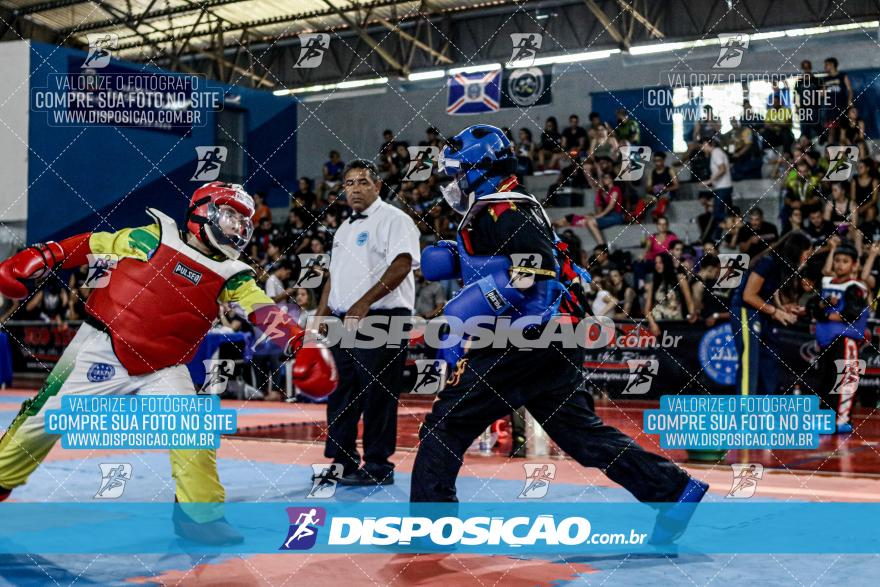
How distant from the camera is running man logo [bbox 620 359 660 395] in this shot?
11586mm

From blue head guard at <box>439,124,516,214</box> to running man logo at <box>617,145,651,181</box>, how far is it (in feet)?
25.7

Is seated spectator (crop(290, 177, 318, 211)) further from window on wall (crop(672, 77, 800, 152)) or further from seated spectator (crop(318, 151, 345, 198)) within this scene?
window on wall (crop(672, 77, 800, 152))

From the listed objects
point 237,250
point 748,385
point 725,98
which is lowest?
point 748,385

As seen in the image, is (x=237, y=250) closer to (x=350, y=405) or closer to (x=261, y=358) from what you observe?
(x=350, y=405)

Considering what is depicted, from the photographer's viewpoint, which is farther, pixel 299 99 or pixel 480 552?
pixel 299 99

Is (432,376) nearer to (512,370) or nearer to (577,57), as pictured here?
(512,370)

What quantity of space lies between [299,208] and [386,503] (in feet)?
41.2

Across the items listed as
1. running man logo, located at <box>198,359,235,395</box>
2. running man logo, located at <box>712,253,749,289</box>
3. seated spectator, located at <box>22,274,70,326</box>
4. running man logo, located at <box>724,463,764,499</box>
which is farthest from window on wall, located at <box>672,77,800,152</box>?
seated spectator, located at <box>22,274,70,326</box>

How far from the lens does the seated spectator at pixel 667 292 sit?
38.5 ft

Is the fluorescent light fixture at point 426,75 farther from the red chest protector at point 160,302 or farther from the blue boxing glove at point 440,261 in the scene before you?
the blue boxing glove at point 440,261

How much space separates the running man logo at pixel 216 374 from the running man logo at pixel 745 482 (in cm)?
625

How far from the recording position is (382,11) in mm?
20156

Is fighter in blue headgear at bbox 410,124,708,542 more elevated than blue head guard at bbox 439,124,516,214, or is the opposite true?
blue head guard at bbox 439,124,516,214

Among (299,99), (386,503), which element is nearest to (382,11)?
(299,99)
